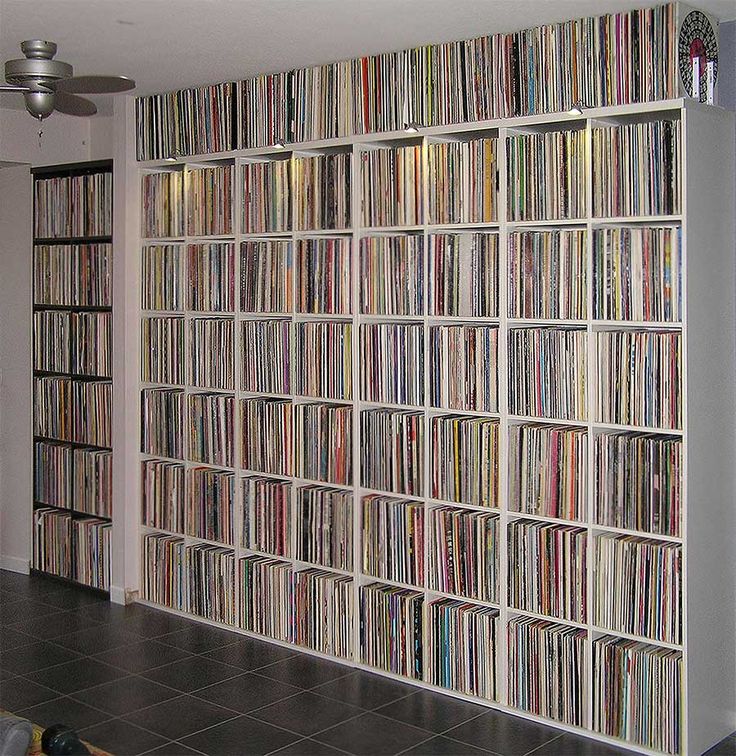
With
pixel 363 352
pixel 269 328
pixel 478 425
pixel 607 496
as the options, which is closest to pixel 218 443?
pixel 269 328

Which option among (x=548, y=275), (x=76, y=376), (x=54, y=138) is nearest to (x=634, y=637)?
(x=548, y=275)

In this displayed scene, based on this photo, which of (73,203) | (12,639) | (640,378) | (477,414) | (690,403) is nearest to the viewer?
(690,403)

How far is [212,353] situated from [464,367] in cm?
164

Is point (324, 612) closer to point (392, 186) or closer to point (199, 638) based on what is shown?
point (199, 638)

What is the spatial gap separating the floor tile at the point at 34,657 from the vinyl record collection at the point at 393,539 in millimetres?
1538

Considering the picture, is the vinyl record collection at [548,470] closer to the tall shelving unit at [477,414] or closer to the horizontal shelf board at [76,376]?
the tall shelving unit at [477,414]

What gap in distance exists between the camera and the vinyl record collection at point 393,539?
4.95m

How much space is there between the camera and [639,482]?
4227 mm

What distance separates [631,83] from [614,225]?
1.79 ft

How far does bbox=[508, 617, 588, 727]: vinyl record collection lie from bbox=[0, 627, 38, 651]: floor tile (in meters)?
2.50

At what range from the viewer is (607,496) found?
433 centimetres

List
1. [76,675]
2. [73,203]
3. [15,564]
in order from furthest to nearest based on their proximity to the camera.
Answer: [15,564] → [73,203] → [76,675]

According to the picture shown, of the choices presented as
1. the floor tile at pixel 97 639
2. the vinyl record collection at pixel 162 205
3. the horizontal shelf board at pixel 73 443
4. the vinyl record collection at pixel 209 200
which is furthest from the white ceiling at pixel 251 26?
the floor tile at pixel 97 639

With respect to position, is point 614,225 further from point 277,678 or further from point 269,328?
point 277,678
